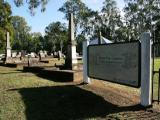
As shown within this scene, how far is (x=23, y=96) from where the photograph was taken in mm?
11094

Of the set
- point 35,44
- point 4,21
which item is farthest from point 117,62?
point 35,44

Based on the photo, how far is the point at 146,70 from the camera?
8953 millimetres

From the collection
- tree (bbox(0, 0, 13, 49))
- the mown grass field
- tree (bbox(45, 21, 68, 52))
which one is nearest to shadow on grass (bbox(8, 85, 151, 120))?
the mown grass field

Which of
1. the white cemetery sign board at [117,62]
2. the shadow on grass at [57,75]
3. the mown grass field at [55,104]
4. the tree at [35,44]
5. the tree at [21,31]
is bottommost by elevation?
the mown grass field at [55,104]

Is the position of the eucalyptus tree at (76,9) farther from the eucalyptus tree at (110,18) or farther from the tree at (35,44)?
the tree at (35,44)

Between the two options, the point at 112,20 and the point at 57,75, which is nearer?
the point at 57,75

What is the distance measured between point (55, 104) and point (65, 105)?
0.34 meters

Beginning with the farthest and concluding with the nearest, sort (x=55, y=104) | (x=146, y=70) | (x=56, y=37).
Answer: (x=56, y=37) → (x=55, y=104) → (x=146, y=70)

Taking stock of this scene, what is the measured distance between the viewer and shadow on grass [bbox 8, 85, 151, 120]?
8688mm

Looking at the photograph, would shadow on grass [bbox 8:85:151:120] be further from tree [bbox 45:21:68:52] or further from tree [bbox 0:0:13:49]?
tree [bbox 45:21:68:52]

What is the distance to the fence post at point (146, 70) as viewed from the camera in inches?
350

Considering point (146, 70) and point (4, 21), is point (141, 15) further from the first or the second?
point (146, 70)

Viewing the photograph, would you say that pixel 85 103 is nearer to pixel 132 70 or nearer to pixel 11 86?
pixel 132 70

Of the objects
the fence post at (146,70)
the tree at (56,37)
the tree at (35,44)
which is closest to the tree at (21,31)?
the tree at (35,44)
